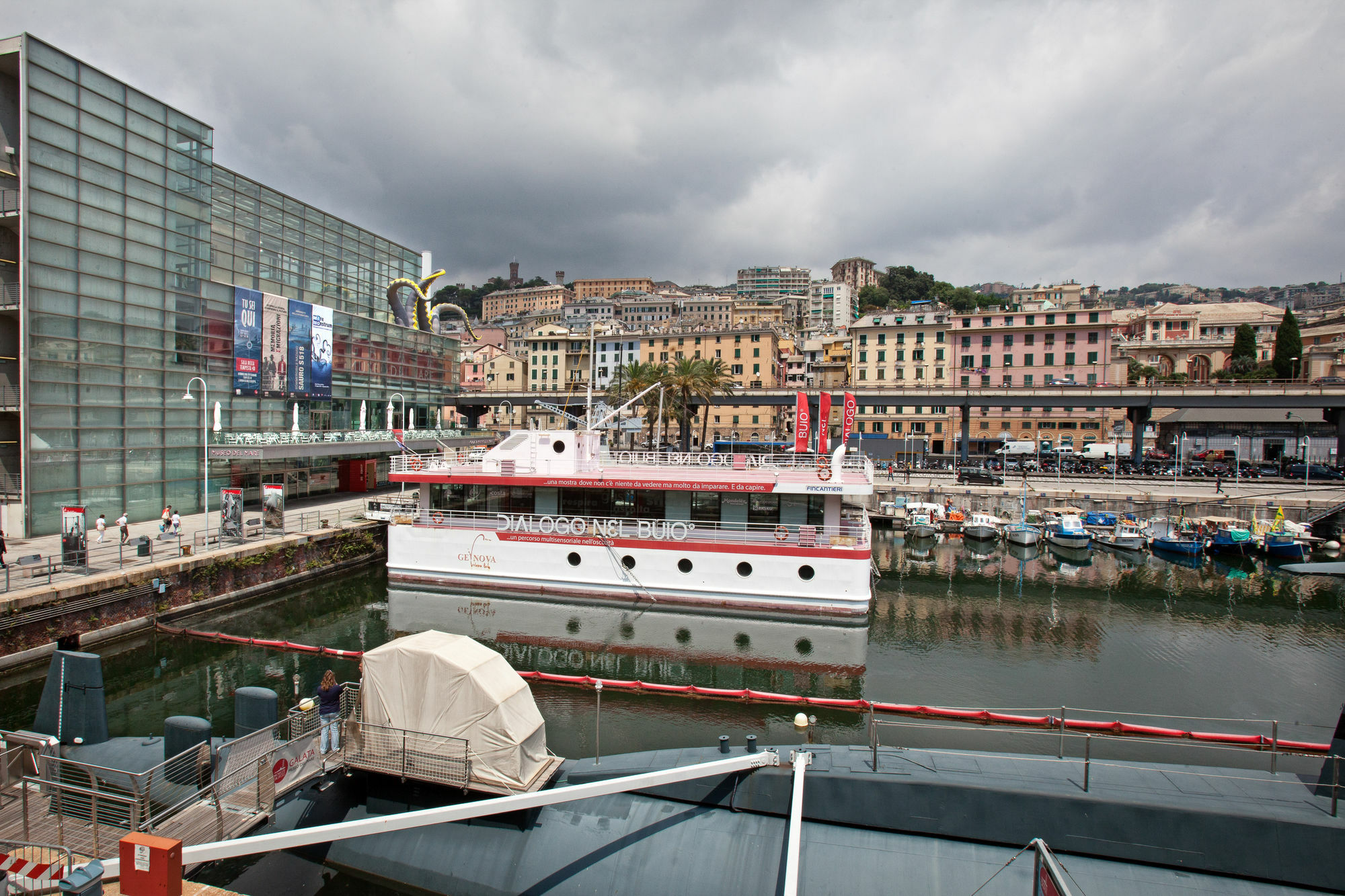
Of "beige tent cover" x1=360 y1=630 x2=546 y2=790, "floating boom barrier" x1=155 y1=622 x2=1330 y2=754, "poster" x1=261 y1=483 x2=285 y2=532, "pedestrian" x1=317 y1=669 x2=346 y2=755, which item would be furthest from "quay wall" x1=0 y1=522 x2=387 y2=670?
"beige tent cover" x1=360 y1=630 x2=546 y2=790

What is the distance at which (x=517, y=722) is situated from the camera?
29.0 ft

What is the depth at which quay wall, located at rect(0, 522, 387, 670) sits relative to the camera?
17859 mm

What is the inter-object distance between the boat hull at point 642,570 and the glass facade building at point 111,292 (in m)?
12.6

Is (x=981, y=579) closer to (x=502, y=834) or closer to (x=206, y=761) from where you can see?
(x=502, y=834)

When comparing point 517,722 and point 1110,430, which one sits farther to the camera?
point 1110,430

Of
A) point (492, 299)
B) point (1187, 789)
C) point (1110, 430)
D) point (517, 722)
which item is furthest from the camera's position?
point (492, 299)

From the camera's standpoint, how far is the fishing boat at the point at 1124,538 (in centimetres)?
3800

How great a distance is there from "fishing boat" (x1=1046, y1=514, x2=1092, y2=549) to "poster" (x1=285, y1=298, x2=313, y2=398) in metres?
45.8

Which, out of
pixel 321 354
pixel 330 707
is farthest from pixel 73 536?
pixel 321 354

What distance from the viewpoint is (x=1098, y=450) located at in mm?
70375

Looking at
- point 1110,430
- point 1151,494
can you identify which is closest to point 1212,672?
point 1151,494

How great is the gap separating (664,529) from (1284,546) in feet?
116

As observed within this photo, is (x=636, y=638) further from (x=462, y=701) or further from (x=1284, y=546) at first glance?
(x=1284, y=546)

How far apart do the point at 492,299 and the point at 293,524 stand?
180 m
